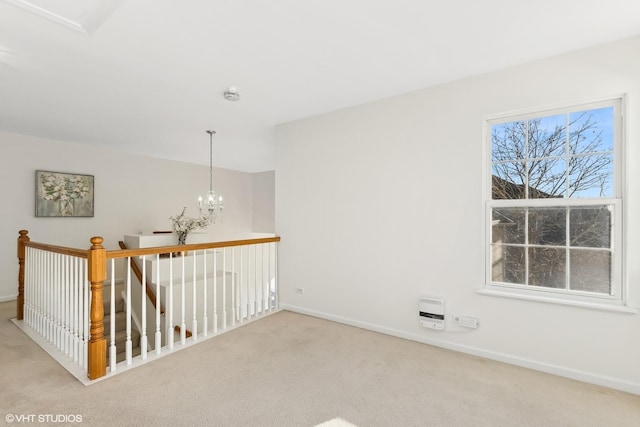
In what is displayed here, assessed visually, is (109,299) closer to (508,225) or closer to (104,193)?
(104,193)

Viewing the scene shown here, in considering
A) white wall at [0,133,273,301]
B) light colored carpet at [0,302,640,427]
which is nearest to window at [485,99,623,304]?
light colored carpet at [0,302,640,427]

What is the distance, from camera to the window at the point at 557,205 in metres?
2.15

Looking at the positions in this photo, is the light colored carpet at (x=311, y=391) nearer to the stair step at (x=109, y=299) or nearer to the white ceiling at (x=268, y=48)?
the stair step at (x=109, y=299)

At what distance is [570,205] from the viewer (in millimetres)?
2270

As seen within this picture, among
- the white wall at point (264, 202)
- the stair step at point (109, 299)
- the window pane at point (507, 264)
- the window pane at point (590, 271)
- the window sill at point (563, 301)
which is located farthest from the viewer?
the white wall at point (264, 202)

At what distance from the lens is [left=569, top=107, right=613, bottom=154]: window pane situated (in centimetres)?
217

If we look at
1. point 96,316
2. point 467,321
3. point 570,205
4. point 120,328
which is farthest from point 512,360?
point 120,328

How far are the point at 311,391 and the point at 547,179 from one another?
239 centimetres

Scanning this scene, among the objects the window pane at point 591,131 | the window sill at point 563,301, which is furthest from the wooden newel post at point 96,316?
the window pane at point 591,131

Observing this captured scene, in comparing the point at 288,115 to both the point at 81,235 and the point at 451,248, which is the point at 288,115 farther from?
the point at 81,235

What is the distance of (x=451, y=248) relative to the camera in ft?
8.76

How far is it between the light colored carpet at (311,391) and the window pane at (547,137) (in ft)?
5.57

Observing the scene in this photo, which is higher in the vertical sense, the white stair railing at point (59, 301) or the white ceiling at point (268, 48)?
the white ceiling at point (268, 48)

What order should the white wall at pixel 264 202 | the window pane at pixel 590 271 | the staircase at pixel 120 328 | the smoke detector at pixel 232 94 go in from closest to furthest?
the window pane at pixel 590 271
the smoke detector at pixel 232 94
the staircase at pixel 120 328
the white wall at pixel 264 202
